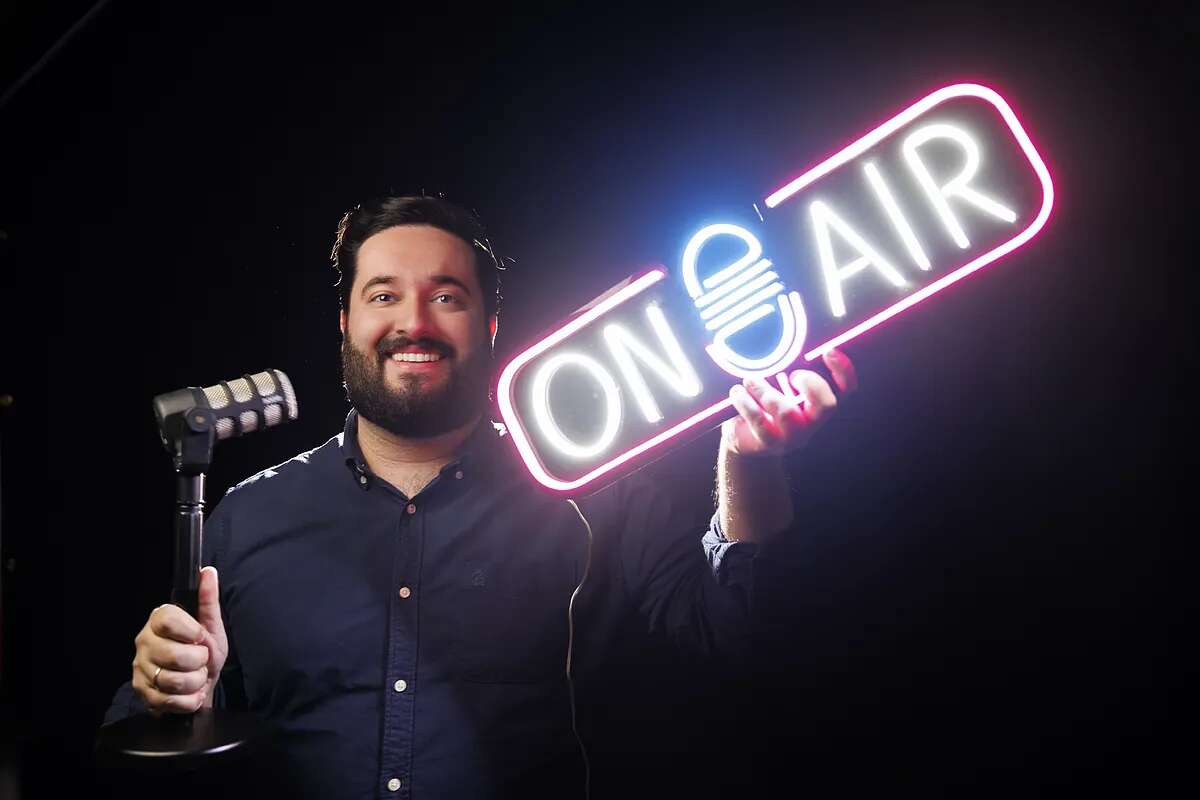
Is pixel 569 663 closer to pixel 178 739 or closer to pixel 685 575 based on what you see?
pixel 685 575

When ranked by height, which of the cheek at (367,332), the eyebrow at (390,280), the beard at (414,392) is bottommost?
the beard at (414,392)

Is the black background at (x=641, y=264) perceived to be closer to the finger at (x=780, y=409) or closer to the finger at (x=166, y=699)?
the finger at (x=780, y=409)

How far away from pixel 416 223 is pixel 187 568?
3.57 ft

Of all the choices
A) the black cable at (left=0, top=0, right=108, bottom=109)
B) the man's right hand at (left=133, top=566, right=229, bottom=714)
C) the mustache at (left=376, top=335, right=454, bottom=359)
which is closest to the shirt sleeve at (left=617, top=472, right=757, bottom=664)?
the mustache at (left=376, top=335, right=454, bottom=359)

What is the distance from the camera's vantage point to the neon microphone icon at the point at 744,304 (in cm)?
180

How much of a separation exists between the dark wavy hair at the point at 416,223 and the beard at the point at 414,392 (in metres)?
0.18

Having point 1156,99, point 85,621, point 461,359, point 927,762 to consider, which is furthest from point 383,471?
point 1156,99

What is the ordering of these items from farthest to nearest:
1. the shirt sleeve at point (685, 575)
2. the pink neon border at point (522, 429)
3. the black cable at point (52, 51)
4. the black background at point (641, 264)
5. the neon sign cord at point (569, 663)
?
the black cable at point (52, 51)
the black background at point (641, 264)
the neon sign cord at point (569, 663)
the shirt sleeve at point (685, 575)
the pink neon border at point (522, 429)

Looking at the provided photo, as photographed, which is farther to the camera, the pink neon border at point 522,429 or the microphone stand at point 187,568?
the pink neon border at point 522,429

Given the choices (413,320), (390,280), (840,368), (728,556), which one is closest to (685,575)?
(728,556)

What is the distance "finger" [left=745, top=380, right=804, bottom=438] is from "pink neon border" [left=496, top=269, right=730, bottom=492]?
91 millimetres

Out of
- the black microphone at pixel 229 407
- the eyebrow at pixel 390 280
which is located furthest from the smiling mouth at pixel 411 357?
the black microphone at pixel 229 407

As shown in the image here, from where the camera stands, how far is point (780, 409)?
5.70 feet

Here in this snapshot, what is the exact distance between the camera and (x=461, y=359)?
7.61ft
